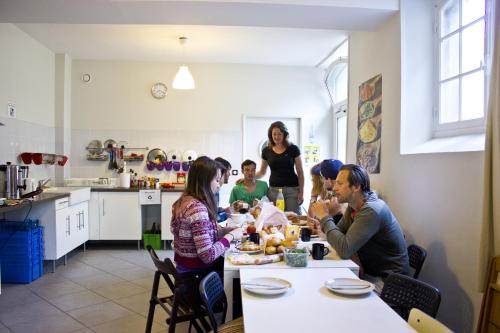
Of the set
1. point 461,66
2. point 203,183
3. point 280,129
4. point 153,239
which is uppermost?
point 461,66

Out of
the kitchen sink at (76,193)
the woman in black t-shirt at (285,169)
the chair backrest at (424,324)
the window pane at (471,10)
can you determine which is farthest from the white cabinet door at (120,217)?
the chair backrest at (424,324)

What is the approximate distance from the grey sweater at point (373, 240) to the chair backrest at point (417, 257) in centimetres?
15

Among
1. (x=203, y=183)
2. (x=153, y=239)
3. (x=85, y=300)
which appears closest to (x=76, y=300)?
(x=85, y=300)

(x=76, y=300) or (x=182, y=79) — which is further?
(x=182, y=79)

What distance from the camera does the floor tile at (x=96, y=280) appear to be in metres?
3.71

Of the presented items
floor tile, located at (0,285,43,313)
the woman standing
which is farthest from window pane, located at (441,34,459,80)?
floor tile, located at (0,285,43,313)

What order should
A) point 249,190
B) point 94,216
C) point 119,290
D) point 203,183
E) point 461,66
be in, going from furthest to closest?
point 94,216
point 249,190
point 119,290
point 461,66
point 203,183

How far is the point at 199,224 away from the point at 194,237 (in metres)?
0.07

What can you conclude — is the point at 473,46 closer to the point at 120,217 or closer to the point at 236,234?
the point at 236,234

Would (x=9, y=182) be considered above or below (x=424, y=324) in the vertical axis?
above

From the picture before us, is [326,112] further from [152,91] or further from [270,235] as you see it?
[270,235]

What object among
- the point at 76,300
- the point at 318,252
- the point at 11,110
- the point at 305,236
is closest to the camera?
the point at 318,252

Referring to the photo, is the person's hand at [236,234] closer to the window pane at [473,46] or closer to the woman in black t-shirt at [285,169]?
the woman in black t-shirt at [285,169]

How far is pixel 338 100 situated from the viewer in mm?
5629
